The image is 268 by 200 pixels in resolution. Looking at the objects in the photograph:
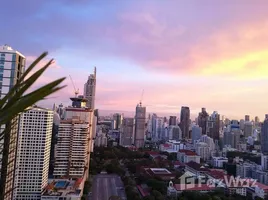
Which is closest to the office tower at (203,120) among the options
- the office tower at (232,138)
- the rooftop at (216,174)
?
the office tower at (232,138)

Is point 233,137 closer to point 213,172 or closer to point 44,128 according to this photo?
point 213,172

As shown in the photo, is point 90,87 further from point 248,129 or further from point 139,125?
point 248,129

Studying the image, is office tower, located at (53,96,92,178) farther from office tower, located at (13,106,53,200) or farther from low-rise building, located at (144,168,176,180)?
low-rise building, located at (144,168,176,180)

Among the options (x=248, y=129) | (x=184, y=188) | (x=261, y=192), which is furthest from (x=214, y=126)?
(x=184, y=188)

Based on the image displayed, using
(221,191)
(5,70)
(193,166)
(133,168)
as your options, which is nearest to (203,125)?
(193,166)

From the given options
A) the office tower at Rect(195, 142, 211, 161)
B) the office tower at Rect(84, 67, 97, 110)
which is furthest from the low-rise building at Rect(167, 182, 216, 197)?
the office tower at Rect(195, 142, 211, 161)

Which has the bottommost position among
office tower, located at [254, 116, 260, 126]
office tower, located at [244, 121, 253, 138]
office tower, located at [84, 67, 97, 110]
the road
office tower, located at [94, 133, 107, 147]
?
the road
